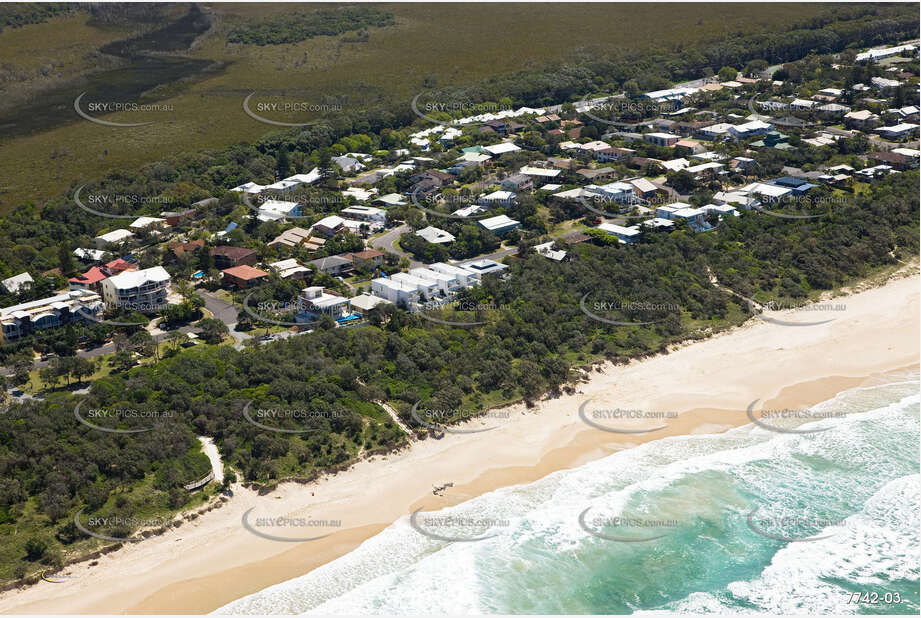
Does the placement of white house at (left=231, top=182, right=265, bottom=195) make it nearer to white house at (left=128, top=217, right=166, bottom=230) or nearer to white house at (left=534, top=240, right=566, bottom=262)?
white house at (left=128, top=217, right=166, bottom=230)

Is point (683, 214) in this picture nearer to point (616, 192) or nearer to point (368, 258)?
point (616, 192)

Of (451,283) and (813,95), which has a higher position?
(813,95)

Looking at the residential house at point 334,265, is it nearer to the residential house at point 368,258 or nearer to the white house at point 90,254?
the residential house at point 368,258

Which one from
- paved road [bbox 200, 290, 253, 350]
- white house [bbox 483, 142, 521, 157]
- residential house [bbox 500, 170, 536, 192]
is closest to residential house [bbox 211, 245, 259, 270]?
paved road [bbox 200, 290, 253, 350]

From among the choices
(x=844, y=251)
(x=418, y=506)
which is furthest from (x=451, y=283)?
(x=844, y=251)

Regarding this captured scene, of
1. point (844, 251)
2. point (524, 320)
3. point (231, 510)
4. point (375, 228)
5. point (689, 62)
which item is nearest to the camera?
point (231, 510)

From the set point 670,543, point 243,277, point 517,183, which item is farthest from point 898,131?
point 243,277

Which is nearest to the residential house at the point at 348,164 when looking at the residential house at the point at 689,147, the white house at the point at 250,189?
the white house at the point at 250,189

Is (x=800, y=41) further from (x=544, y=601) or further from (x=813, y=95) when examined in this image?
(x=544, y=601)
